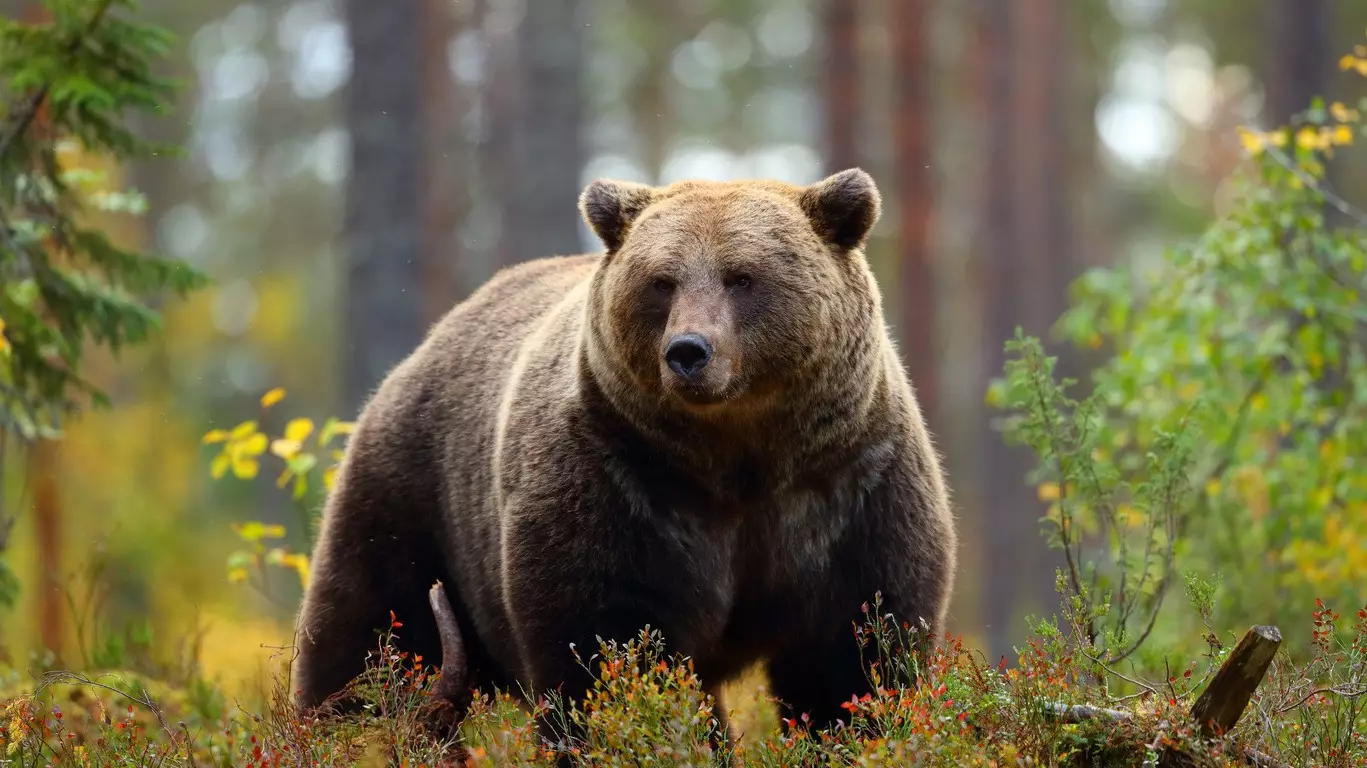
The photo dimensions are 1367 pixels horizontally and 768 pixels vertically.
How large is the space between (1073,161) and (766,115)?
963 cm

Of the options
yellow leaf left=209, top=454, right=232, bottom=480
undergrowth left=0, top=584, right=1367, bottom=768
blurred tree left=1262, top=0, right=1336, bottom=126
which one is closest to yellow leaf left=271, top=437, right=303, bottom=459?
yellow leaf left=209, top=454, right=232, bottom=480

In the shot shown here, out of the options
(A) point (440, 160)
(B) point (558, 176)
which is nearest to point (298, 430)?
(B) point (558, 176)

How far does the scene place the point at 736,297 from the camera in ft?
16.8

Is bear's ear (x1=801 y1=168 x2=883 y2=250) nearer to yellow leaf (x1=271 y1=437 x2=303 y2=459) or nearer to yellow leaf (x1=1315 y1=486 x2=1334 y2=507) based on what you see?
yellow leaf (x1=271 y1=437 x2=303 y2=459)

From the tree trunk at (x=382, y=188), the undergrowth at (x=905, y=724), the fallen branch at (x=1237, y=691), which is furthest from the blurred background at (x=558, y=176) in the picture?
the fallen branch at (x=1237, y=691)

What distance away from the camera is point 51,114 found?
7.10 meters

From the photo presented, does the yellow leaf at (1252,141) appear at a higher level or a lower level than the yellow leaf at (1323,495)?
higher

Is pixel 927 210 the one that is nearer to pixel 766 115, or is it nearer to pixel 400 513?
pixel 400 513

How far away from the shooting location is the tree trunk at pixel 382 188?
13242 millimetres

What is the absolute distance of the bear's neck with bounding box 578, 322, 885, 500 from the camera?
17.1 feet

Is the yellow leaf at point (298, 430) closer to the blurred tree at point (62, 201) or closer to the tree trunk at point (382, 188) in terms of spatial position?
the blurred tree at point (62, 201)

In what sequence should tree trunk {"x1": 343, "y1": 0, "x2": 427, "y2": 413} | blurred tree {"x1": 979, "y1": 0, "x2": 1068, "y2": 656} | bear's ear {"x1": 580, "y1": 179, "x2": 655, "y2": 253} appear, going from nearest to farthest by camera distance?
1. bear's ear {"x1": 580, "y1": 179, "x2": 655, "y2": 253}
2. tree trunk {"x1": 343, "y1": 0, "x2": 427, "y2": 413}
3. blurred tree {"x1": 979, "y1": 0, "x2": 1068, "y2": 656}

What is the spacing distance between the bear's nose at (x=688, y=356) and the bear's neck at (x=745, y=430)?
0.36 m

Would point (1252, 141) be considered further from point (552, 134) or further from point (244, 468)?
point (552, 134)
